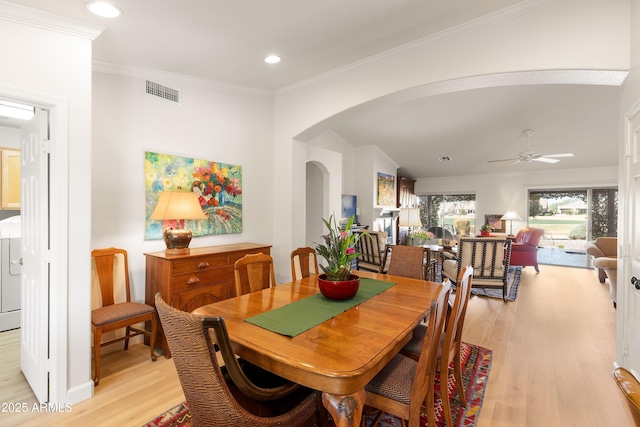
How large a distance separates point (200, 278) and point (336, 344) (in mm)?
1970

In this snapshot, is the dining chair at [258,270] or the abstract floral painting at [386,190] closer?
the dining chair at [258,270]

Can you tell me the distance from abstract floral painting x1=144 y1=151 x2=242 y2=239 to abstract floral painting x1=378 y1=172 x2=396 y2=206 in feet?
14.6

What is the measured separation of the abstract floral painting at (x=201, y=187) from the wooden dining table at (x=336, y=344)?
1.71 metres

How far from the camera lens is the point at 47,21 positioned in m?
2.04

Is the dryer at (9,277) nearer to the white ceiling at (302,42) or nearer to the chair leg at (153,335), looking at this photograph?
the chair leg at (153,335)

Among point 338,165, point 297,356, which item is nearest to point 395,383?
point 297,356

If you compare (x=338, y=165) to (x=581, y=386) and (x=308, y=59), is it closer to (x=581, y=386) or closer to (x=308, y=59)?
(x=308, y=59)

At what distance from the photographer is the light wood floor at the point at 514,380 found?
6.55 ft

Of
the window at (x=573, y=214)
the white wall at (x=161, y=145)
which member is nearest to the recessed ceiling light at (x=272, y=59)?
the white wall at (x=161, y=145)

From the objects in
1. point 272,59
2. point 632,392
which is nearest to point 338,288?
point 632,392

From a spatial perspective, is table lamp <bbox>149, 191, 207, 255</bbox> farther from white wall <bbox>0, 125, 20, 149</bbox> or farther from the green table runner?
white wall <bbox>0, 125, 20, 149</bbox>

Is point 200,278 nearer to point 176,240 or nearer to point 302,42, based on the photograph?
point 176,240

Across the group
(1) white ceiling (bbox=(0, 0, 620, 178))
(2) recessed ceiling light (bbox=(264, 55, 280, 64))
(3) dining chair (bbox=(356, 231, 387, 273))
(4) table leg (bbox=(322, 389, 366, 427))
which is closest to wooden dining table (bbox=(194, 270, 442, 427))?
(4) table leg (bbox=(322, 389, 366, 427))

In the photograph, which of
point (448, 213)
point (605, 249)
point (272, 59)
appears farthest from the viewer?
point (448, 213)
